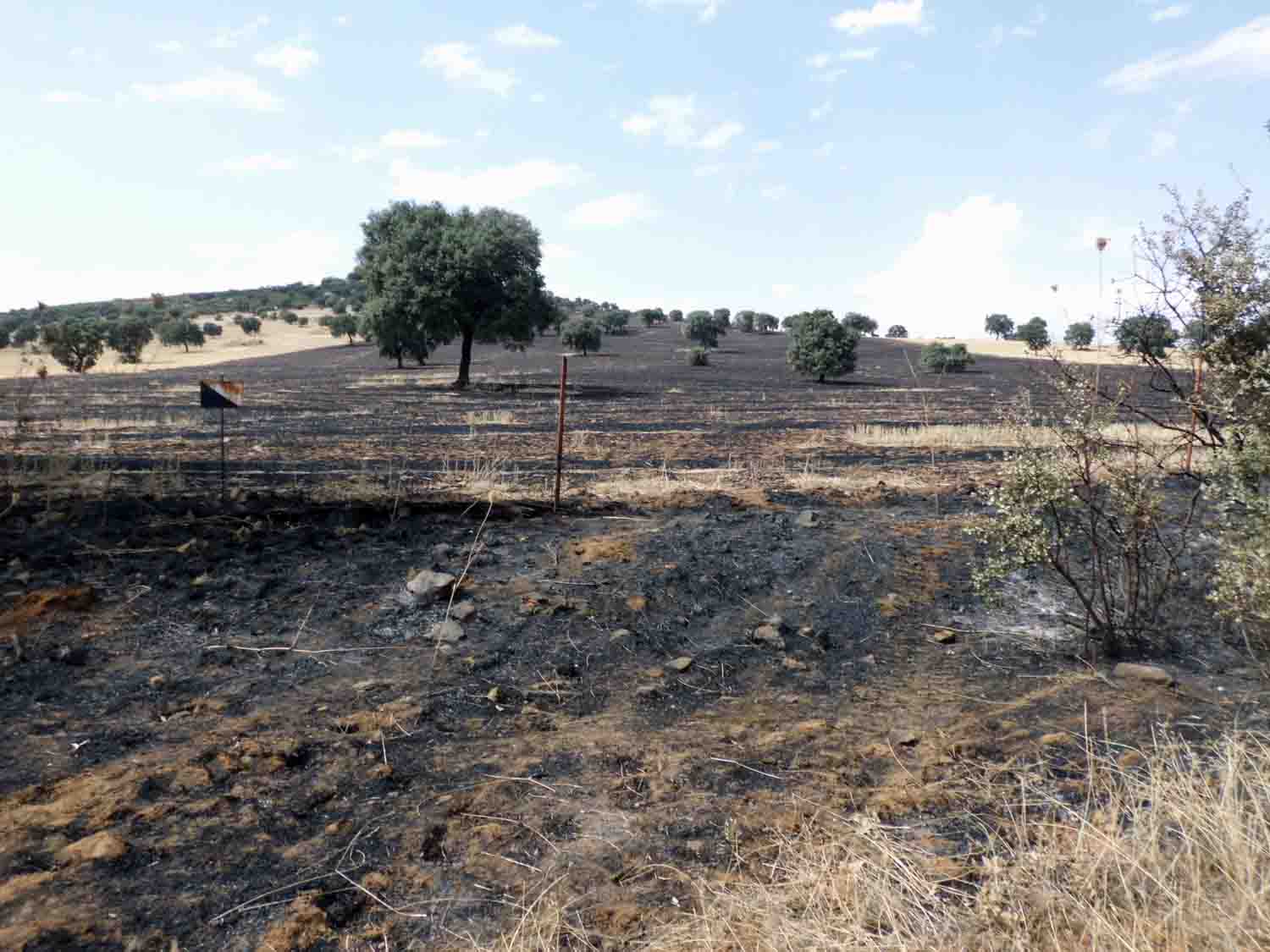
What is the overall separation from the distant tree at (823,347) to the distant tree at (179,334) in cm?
5156

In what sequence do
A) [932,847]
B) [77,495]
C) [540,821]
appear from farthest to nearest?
1. [77,495]
2. [540,821]
3. [932,847]

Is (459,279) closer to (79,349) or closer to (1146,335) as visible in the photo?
(79,349)

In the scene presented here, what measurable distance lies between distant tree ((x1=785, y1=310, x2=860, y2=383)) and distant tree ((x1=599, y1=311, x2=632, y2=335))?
2069 inches

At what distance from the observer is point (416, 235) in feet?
123

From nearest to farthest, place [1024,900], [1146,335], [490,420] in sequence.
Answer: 1. [1024,900]
2. [1146,335]
3. [490,420]

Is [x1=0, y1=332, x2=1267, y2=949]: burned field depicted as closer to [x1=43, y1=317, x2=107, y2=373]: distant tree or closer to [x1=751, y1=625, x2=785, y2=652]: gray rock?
[x1=751, y1=625, x2=785, y2=652]: gray rock

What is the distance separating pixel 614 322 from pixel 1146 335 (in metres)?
101

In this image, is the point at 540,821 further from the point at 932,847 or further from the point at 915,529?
the point at 915,529

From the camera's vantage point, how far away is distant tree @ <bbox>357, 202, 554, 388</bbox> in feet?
118

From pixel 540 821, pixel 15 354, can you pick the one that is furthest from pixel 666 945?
pixel 15 354

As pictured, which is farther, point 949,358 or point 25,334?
point 25,334

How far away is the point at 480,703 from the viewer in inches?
227

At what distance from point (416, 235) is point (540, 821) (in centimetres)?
3644

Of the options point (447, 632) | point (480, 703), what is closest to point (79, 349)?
point (447, 632)
